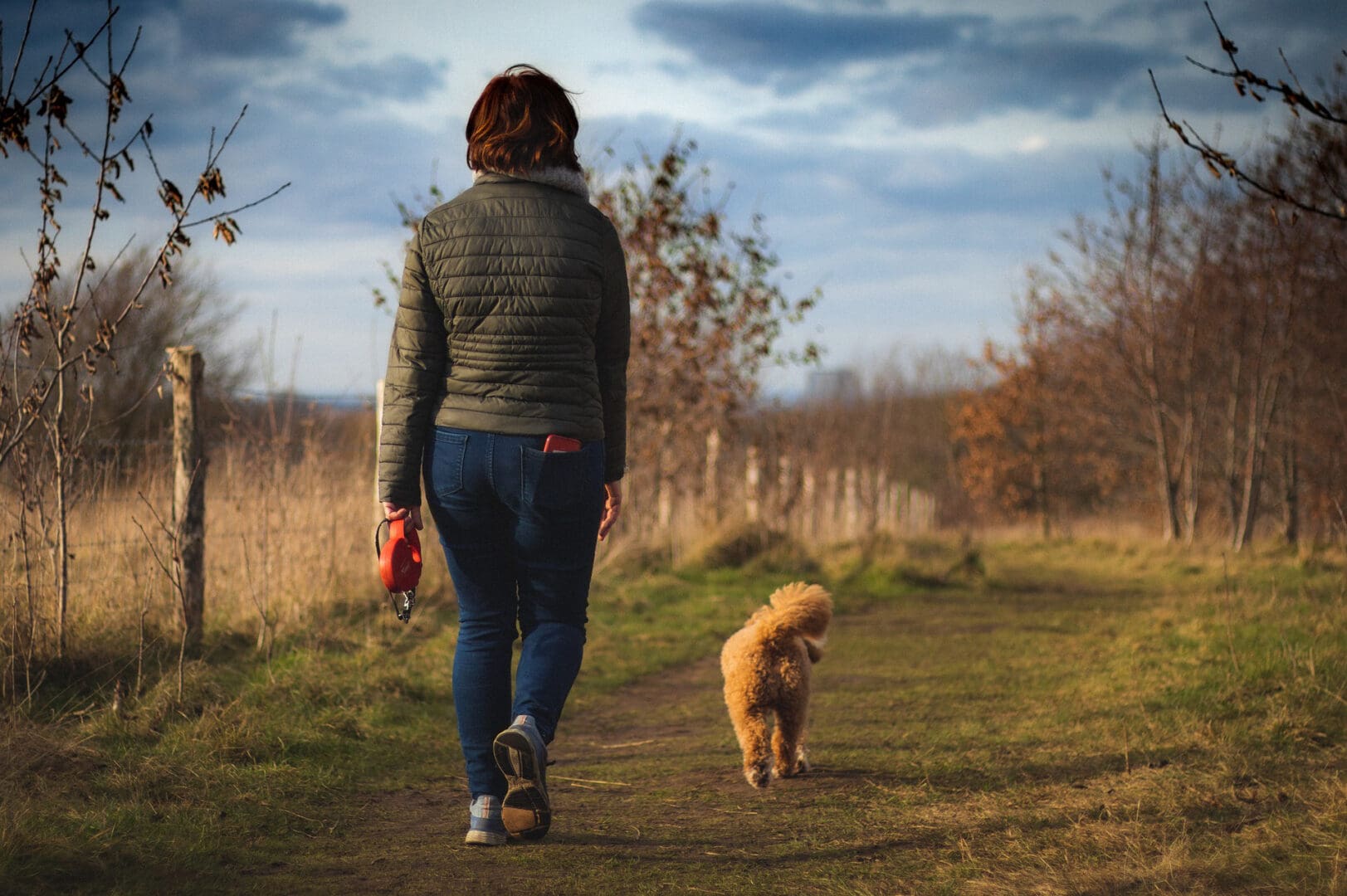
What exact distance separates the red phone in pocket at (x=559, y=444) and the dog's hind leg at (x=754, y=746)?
146 centimetres

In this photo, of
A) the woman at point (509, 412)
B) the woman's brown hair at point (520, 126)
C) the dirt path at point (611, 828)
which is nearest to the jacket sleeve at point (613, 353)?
the woman at point (509, 412)

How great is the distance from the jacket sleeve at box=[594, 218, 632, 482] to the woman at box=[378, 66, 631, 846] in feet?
0.05

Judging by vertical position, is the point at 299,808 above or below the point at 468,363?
below

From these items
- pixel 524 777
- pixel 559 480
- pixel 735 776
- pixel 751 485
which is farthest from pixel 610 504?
pixel 751 485

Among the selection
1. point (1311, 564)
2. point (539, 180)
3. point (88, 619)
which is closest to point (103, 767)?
point (88, 619)

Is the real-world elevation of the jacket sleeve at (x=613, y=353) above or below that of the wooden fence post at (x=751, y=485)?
above

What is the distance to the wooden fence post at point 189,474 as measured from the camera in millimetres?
5664

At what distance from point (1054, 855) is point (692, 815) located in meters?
1.20

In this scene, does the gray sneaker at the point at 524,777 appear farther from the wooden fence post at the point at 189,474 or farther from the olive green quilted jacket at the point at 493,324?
the wooden fence post at the point at 189,474

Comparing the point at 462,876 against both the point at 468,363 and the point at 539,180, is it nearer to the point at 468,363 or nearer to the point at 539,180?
the point at 468,363

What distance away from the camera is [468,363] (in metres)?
3.14

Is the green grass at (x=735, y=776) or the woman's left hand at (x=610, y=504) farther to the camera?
the woman's left hand at (x=610, y=504)

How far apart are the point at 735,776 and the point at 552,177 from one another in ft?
8.05

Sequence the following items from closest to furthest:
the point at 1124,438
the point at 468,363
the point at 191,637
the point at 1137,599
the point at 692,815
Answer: the point at 468,363, the point at 692,815, the point at 191,637, the point at 1137,599, the point at 1124,438
